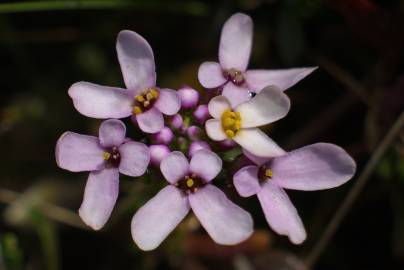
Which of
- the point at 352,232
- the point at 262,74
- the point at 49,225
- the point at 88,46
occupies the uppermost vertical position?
the point at 262,74

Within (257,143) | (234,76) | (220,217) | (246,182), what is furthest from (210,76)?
(220,217)

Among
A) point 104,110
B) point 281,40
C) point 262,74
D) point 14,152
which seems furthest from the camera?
point 14,152

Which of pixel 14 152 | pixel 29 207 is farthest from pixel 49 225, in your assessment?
pixel 14 152

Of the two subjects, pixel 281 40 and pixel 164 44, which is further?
pixel 164 44

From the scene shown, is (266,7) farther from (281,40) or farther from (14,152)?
(14,152)

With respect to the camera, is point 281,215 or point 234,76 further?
point 234,76

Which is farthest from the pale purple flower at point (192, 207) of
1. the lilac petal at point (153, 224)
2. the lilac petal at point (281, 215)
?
the lilac petal at point (281, 215)

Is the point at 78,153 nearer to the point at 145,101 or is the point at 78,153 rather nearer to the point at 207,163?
the point at 145,101
